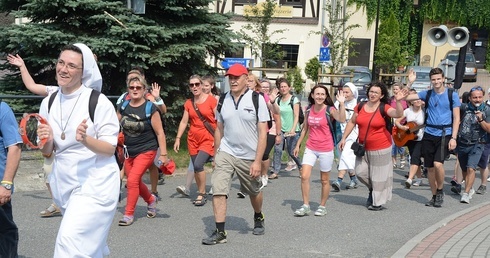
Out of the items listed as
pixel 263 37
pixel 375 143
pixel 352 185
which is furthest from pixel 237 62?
pixel 375 143

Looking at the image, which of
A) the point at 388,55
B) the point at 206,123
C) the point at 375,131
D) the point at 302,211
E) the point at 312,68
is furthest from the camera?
the point at 312,68

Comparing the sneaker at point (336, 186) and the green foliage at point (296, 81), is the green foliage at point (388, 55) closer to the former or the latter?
the green foliage at point (296, 81)

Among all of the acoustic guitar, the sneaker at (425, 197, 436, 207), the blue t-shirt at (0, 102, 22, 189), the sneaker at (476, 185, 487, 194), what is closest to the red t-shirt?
the sneaker at (425, 197, 436, 207)

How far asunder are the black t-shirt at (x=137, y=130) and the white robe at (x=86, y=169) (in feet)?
12.6

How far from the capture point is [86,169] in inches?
192

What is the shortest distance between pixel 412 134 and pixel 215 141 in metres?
5.12

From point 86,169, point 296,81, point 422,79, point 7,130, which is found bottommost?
point 296,81

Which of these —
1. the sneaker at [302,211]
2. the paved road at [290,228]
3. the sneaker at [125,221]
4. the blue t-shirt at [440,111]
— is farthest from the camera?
the blue t-shirt at [440,111]

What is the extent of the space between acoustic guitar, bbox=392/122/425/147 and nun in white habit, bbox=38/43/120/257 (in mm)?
8207

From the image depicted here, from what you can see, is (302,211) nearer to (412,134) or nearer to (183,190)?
(183,190)

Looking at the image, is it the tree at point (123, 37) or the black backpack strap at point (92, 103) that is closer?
the black backpack strap at point (92, 103)

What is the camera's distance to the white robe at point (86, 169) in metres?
4.80

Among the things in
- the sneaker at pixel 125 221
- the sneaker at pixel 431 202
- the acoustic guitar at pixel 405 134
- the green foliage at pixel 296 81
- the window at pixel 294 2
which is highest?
the window at pixel 294 2

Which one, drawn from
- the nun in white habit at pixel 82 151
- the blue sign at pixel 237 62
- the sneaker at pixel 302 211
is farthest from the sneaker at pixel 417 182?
the blue sign at pixel 237 62
